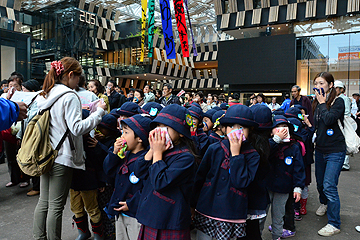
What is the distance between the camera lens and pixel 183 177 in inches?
75.4

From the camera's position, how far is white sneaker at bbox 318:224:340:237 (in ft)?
11.3

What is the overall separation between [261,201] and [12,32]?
58.1 ft

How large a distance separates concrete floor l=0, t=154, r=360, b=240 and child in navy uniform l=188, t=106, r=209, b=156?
4.61 ft

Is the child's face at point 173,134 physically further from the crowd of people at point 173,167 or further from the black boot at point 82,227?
the black boot at point 82,227

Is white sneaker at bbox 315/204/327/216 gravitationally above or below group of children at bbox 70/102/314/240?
below

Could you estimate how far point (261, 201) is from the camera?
7.82 feet

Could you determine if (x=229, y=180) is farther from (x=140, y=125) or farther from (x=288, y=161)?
(x=288, y=161)

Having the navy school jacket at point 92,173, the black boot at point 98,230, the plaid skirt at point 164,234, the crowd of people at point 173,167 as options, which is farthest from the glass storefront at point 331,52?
the plaid skirt at point 164,234

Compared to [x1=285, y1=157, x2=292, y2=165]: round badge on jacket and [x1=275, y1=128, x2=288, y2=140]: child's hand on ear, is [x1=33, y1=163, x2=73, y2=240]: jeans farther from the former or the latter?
[x1=285, y1=157, x2=292, y2=165]: round badge on jacket

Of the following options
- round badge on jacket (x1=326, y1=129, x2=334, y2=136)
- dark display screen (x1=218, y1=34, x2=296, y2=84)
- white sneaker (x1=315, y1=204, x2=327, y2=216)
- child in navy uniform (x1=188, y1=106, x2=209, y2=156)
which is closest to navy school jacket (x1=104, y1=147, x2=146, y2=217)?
child in navy uniform (x1=188, y1=106, x2=209, y2=156)

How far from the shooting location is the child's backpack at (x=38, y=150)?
94.5 inches

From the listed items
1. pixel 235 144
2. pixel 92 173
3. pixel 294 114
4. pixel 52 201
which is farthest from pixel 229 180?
pixel 294 114

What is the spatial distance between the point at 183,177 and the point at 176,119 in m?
0.42

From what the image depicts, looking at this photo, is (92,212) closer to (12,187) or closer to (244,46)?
(12,187)
